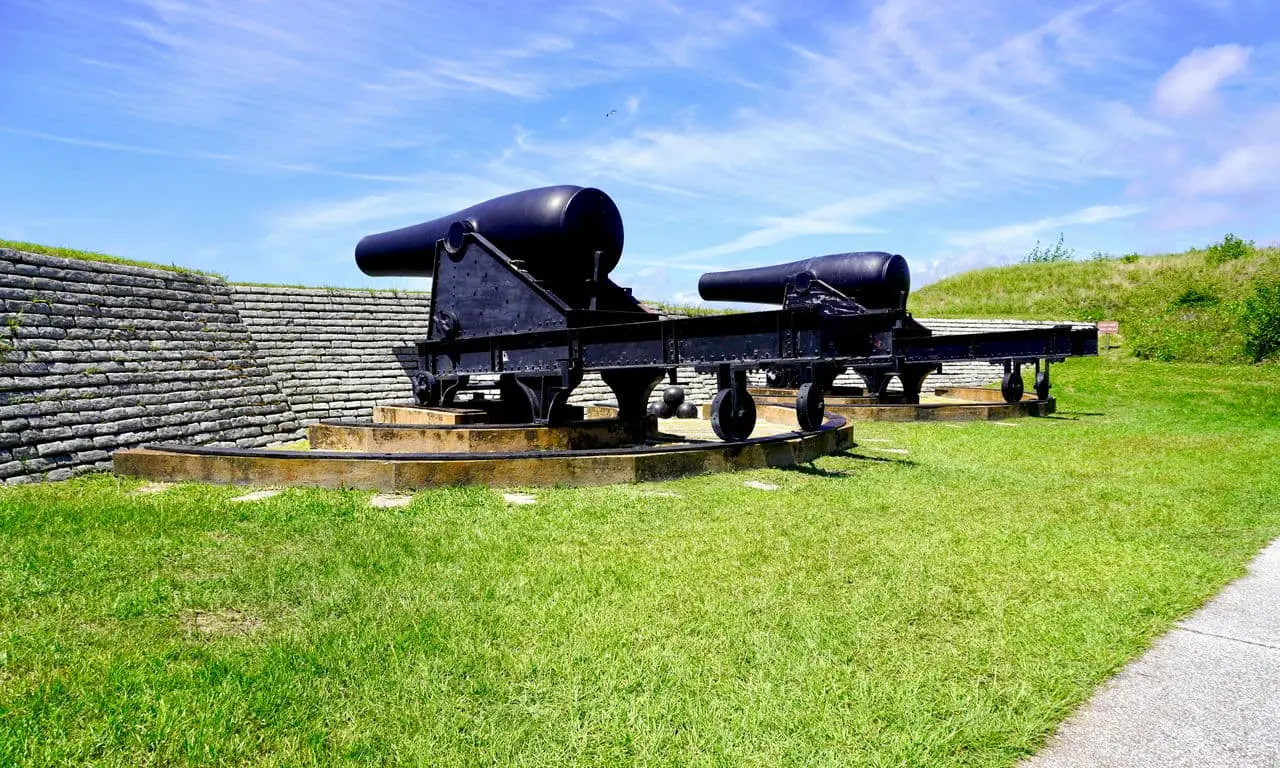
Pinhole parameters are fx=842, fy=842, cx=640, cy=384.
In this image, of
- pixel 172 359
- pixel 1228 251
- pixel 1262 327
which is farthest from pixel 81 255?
pixel 1228 251

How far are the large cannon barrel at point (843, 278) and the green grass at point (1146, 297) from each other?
13.8 m

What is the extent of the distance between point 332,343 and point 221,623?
32.5 ft

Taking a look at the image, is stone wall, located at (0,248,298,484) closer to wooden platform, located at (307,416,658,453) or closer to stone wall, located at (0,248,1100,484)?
stone wall, located at (0,248,1100,484)

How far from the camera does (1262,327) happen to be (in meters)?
21.4

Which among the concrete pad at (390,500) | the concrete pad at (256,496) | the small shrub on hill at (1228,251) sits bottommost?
the concrete pad at (390,500)

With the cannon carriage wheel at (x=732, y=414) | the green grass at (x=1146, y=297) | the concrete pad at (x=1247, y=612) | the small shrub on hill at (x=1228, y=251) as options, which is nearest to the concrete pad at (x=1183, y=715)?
the concrete pad at (x=1247, y=612)

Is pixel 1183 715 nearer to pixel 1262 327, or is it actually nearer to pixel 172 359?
pixel 172 359

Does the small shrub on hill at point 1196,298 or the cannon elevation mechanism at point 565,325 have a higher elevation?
the small shrub on hill at point 1196,298

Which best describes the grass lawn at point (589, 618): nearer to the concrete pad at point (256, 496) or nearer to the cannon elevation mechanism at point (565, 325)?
the concrete pad at point (256, 496)

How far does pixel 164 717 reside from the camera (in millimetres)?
2311

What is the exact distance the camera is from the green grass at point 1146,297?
23.1m

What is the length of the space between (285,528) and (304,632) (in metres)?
1.88

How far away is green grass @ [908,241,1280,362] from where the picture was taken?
75.7 feet

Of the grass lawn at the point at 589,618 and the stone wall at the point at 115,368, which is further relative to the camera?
the stone wall at the point at 115,368
